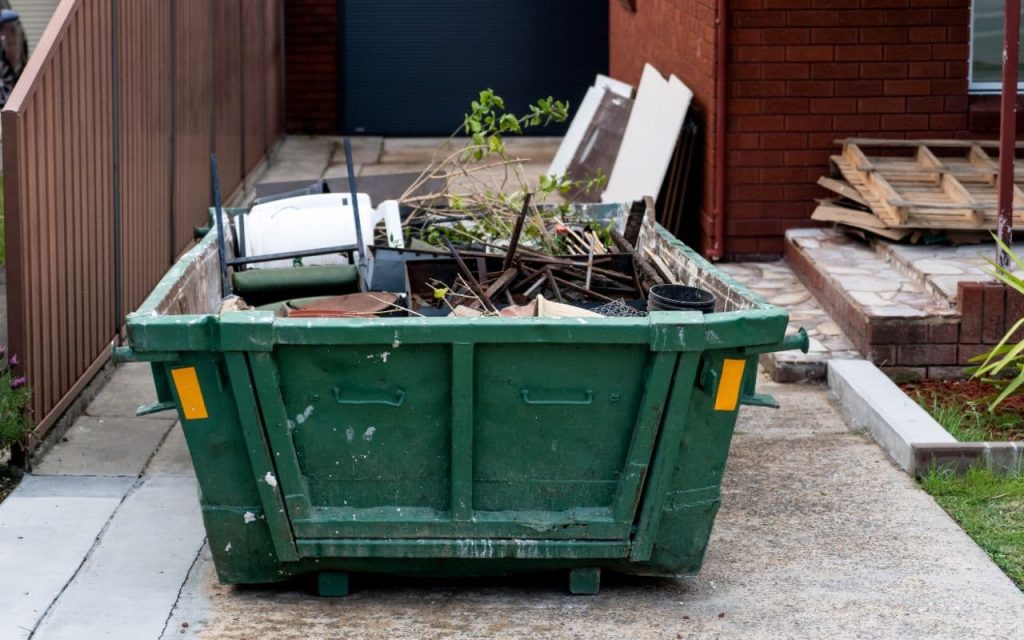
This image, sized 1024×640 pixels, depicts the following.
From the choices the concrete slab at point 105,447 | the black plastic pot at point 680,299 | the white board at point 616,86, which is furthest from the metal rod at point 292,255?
the white board at point 616,86

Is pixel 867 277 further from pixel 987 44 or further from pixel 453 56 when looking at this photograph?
pixel 453 56

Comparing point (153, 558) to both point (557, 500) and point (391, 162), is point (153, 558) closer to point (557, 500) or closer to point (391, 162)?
point (557, 500)

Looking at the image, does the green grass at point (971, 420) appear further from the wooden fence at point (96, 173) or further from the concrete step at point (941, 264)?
the wooden fence at point (96, 173)

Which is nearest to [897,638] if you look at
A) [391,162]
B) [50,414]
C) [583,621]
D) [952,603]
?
[952,603]

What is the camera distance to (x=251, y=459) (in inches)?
183

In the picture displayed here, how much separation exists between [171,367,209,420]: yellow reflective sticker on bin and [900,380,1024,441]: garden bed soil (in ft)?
11.6

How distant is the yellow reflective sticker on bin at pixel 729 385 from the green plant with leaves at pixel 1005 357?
2.05 m

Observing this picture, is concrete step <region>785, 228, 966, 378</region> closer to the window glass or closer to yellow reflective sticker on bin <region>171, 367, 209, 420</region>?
the window glass

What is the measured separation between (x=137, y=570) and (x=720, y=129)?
536 centimetres

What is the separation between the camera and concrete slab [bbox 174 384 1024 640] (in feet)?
15.5

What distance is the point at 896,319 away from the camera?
7312 mm

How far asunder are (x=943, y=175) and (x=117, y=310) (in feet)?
15.9

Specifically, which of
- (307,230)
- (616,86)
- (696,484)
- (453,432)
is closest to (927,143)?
(616,86)

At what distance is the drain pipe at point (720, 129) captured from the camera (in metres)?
9.16
